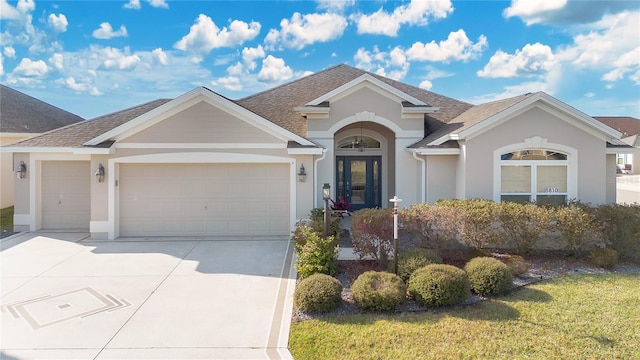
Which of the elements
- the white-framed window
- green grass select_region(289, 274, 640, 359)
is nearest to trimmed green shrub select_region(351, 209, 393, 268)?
green grass select_region(289, 274, 640, 359)

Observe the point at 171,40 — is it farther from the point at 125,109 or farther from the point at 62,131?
the point at 62,131

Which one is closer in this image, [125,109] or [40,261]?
[40,261]

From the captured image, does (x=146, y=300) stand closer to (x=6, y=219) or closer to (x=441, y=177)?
(x=441, y=177)

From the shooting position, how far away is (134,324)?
5910 mm

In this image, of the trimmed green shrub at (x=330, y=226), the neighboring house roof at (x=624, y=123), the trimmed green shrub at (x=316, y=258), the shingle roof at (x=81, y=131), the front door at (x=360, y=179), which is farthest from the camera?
the neighboring house roof at (x=624, y=123)

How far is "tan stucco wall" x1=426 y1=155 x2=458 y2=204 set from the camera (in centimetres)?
1232

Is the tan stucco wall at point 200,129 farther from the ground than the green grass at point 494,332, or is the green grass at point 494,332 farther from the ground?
the tan stucco wall at point 200,129

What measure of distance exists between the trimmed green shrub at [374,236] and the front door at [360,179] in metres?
7.44

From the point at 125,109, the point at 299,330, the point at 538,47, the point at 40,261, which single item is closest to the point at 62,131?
the point at 125,109

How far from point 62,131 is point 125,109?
2433mm

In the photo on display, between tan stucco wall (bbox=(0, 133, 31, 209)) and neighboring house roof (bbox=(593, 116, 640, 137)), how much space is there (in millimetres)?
63236

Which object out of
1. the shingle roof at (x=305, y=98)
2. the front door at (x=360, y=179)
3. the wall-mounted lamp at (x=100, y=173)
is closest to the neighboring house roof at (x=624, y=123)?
the shingle roof at (x=305, y=98)

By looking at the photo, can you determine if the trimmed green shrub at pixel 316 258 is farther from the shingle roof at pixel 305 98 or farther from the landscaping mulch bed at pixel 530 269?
the shingle roof at pixel 305 98

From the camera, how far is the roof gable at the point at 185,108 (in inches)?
452
